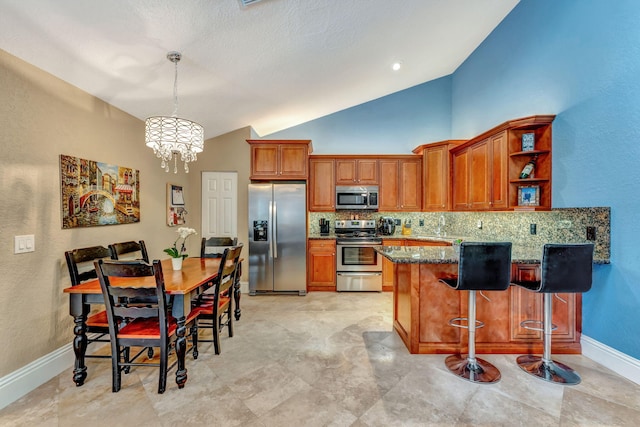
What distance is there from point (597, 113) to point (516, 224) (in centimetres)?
145

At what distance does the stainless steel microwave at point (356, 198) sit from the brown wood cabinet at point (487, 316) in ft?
7.74

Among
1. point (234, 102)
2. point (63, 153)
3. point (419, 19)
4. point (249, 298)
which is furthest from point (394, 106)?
point (63, 153)

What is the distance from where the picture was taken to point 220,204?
181 inches

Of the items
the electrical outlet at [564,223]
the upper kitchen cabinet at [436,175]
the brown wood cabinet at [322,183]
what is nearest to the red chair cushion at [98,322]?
the brown wood cabinet at [322,183]

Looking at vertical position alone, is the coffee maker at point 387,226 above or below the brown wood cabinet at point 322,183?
below

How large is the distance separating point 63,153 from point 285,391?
2686 millimetres

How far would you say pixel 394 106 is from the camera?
5301 millimetres

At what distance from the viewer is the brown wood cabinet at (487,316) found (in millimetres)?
2557

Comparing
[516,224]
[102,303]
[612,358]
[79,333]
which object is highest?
[516,224]

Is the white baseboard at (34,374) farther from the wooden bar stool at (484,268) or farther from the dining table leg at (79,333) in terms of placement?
the wooden bar stool at (484,268)

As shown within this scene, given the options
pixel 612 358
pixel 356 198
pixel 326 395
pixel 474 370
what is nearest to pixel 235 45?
pixel 326 395

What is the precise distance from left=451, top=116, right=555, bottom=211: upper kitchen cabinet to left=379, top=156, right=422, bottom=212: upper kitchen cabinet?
4.21 feet

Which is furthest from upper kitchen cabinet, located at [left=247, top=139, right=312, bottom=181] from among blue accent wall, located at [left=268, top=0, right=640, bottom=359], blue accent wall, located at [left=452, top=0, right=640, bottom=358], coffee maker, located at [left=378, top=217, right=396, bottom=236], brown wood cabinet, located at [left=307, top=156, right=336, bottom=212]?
blue accent wall, located at [left=452, top=0, right=640, bottom=358]

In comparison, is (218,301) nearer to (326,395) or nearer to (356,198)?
(326,395)
